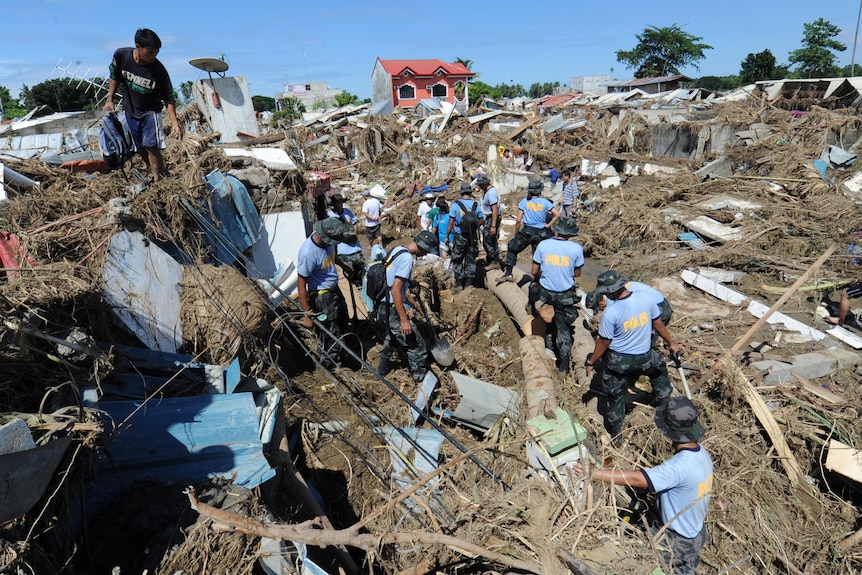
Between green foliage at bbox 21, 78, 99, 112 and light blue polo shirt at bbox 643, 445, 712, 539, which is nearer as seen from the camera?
light blue polo shirt at bbox 643, 445, 712, 539

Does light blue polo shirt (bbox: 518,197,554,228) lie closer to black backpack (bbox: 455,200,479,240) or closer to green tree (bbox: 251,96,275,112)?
black backpack (bbox: 455,200,479,240)

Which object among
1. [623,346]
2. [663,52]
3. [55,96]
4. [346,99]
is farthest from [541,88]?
[623,346]

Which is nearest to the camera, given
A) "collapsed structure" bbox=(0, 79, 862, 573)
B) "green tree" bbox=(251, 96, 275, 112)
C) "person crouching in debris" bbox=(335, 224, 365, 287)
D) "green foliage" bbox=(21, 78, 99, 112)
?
"collapsed structure" bbox=(0, 79, 862, 573)

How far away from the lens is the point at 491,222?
27.3ft

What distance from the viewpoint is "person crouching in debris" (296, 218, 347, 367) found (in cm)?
501

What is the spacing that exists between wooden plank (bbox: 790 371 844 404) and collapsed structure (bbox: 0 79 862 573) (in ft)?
0.09

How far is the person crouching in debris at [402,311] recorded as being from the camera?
4.91 metres

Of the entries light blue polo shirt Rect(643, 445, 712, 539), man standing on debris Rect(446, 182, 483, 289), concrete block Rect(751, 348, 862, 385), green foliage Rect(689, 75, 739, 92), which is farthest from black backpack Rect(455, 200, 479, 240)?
green foliage Rect(689, 75, 739, 92)

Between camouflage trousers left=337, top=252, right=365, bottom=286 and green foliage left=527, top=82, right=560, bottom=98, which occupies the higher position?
green foliage left=527, top=82, right=560, bottom=98

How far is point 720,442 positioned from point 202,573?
4.00 meters

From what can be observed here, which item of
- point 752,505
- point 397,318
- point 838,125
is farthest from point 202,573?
point 838,125

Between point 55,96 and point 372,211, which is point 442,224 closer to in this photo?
point 372,211

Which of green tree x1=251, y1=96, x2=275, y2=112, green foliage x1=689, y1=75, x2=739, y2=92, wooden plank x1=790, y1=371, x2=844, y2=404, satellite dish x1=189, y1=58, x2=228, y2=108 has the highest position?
green tree x1=251, y1=96, x2=275, y2=112

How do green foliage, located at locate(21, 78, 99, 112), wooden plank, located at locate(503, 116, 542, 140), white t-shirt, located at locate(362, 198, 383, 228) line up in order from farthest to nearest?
green foliage, located at locate(21, 78, 99, 112) → wooden plank, located at locate(503, 116, 542, 140) → white t-shirt, located at locate(362, 198, 383, 228)
